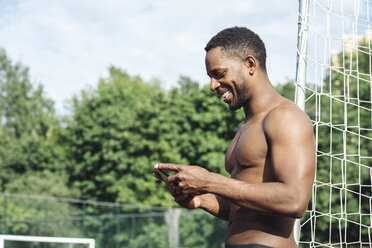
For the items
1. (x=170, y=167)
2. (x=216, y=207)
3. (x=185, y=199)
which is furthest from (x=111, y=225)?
(x=170, y=167)

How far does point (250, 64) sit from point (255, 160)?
0.40 meters

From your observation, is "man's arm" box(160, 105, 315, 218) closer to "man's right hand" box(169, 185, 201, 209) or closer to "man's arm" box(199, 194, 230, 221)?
"man's right hand" box(169, 185, 201, 209)

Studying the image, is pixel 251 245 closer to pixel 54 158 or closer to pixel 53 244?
pixel 53 244

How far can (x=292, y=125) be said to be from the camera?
188 centimetres

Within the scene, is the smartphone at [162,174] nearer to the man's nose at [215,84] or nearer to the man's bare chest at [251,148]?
the man's bare chest at [251,148]

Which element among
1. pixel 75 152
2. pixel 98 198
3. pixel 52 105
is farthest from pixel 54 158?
pixel 52 105

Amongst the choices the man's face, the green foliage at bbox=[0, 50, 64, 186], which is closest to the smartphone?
the man's face

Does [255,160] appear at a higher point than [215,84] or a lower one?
lower

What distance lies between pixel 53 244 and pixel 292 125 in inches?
747

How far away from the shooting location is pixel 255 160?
6.59 feet

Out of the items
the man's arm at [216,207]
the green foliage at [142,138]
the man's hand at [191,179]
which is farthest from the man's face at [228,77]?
the green foliage at [142,138]

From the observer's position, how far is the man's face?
2.05 metres

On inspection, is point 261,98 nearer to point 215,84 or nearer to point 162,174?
point 215,84

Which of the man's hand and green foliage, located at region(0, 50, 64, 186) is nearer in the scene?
the man's hand
